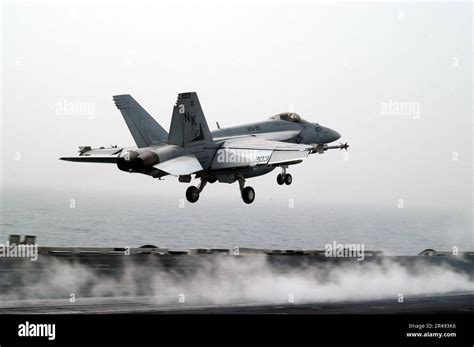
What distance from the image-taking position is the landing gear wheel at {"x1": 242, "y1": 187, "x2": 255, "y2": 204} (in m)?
41.5

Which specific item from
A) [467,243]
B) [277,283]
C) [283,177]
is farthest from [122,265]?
[467,243]

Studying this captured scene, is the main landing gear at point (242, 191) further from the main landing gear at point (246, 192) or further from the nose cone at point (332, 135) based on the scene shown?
the nose cone at point (332, 135)

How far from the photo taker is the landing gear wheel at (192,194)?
38719mm

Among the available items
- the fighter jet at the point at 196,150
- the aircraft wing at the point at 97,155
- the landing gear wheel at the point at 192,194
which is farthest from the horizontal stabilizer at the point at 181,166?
the aircraft wing at the point at 97,155

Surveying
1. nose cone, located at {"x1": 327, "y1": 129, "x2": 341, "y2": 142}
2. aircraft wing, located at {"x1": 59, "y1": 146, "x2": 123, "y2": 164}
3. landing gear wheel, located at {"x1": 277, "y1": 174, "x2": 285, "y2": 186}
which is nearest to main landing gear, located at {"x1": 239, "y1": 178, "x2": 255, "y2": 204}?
landing gear wheel, located at {"x1": 277, "y1": 174, "x2": 285, "y2": 186}

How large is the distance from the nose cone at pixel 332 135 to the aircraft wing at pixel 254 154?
7.16m

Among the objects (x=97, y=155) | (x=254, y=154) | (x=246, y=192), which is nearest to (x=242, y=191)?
(x=246, y=192)

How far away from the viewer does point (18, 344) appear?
112ft

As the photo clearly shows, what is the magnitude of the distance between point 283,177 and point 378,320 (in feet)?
32.6

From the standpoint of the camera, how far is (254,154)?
134 ft

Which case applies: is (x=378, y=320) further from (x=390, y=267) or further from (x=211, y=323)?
(x=390, y=267)

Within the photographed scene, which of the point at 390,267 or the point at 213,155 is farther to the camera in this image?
the point at 390,267

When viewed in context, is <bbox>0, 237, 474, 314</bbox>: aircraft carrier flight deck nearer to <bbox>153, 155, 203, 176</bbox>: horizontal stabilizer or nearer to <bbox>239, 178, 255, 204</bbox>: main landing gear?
<bbox>239, 178, 255, 204</bbox>: main landing gear

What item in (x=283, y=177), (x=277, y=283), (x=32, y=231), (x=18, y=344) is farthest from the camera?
(x=32, y=231)
